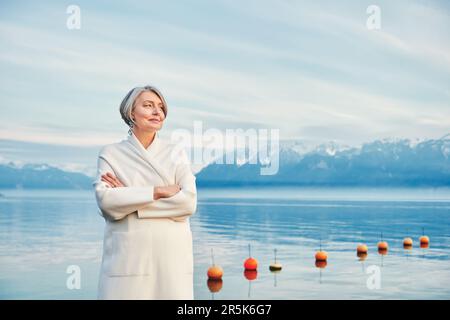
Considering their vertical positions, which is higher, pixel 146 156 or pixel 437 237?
pixel 146 156

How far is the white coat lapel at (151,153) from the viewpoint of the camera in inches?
130

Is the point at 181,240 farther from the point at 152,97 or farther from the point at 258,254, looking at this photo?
the point at 258,254

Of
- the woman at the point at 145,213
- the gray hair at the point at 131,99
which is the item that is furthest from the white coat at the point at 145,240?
the gray hair at the point at 131,99

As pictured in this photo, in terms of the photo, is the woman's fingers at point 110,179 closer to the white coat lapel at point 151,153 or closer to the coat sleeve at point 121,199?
the coat sleeve at point 121,199

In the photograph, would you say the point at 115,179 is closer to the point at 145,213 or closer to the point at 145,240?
the point at 145,213

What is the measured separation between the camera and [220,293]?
39.3 ft

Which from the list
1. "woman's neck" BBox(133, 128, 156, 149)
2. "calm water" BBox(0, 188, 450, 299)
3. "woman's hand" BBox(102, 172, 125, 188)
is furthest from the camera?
"calm water" BBox(0, 188, 450, 299)

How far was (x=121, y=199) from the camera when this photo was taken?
316 cm

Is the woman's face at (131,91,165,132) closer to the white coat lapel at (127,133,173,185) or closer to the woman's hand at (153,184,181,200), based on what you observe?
the white coat lapel at (127,133,173,185)

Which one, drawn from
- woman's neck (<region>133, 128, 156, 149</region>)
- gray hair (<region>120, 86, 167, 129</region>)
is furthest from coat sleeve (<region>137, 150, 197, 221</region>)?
gray hair (<region>120, 86, 167, 129</region>)

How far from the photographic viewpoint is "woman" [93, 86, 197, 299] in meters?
3.21

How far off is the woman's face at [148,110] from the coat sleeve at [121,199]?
0.34 m
